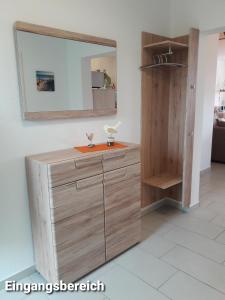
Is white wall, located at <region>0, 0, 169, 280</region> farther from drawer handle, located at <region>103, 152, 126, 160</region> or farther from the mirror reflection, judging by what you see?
drawer handle, located at <region>103, 152, 126, 160</region>

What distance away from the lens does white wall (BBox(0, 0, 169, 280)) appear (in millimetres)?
1753

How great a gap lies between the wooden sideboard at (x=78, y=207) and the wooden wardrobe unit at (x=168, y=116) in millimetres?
795

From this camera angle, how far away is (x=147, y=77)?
111 inches

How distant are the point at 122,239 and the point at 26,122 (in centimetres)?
136

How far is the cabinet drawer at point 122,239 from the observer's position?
7.06 feet

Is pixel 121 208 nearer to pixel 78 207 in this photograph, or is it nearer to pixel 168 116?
pixel 78 207

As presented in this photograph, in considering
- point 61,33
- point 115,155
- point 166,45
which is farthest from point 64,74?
point 166,45

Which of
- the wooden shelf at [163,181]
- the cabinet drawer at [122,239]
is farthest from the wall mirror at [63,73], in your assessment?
the cabinet drawer at [122,239]

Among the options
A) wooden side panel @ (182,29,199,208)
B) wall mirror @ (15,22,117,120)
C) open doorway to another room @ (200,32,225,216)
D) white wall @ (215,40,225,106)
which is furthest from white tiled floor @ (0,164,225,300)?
white wall @ (215,40,225,106)

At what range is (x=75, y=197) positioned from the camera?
1.82 metres

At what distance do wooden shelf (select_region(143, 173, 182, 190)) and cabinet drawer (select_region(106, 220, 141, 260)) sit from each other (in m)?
0.59

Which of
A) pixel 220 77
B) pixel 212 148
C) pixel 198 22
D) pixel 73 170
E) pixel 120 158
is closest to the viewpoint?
pixel 73 170

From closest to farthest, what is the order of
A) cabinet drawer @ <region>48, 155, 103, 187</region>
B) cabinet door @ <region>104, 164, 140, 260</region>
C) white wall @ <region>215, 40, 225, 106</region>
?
cabinet drawer @ <region>48, 155, 103, 187</region>
cabinet door @ <region>104, 164, 140, 260</region>
white wall @ <region>215, 40, 225, 106</region>

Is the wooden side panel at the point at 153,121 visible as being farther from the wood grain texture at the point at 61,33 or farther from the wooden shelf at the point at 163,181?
the wood grain texture at the point at 61,33
